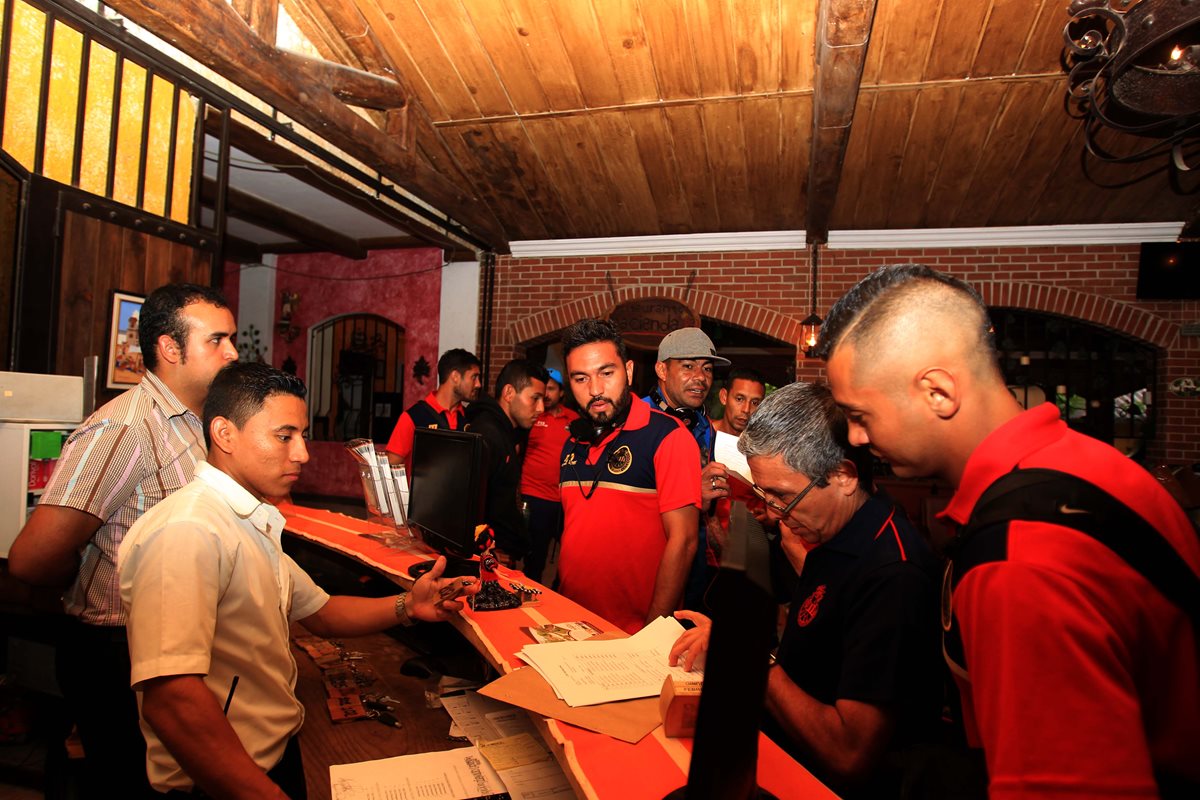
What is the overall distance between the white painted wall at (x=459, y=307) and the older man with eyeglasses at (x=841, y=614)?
6.71m

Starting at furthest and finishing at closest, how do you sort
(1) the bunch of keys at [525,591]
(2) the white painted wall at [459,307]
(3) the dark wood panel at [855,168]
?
(2) the white painted wall at [459,307]
(3) the dark wood panel at [855,168]
(1) the bunch of keys at [525,591]

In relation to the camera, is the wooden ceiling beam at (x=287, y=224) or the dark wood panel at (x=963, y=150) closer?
the dark wood panel at (x=963, y=150)

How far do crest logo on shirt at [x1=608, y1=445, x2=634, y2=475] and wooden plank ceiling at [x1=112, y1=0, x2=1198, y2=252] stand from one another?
2700 mm

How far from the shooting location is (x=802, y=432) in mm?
1617

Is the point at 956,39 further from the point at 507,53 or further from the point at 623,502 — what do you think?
the point at 623,502

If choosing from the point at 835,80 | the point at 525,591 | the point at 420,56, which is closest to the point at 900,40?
the point at 835,80

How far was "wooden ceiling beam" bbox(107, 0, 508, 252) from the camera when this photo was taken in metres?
3.38

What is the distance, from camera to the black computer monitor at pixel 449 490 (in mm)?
Result: 2379

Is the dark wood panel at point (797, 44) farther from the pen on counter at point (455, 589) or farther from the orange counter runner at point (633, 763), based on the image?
the orange counter runner at point (633, 763)

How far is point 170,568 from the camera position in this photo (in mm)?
1423

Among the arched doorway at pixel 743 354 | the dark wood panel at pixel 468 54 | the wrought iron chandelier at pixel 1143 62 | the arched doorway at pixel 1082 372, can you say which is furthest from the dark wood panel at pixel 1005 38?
the arched doorway at pixel 743 354

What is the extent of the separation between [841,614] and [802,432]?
40cm

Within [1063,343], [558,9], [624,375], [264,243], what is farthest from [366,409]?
[1063,343]

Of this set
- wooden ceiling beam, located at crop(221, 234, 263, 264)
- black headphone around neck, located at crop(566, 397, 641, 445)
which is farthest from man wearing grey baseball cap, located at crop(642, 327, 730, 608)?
wooden ceiling beam, located at crop(221, 234, 263, 264)
